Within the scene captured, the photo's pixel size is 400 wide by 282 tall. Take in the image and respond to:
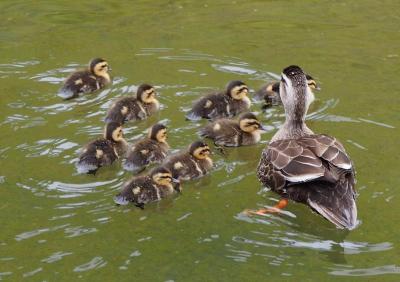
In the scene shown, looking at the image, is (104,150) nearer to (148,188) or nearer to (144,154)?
(144,154)

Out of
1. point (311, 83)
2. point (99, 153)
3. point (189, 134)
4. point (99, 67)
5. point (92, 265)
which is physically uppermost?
point (99, 67)

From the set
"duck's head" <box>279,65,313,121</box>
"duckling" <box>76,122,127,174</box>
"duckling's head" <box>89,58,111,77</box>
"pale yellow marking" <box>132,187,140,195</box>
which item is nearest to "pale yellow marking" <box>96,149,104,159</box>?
"duckling" <box>76,122,127,174</box>

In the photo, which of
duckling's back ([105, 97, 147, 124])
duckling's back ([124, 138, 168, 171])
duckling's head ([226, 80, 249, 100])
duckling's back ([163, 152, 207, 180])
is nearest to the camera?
duckling's back ([163, 152, 207, 180])

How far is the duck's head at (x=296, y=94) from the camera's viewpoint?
5992 millimetres

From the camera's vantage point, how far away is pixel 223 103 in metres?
6.88

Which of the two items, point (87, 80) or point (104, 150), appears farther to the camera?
point (87, 80)

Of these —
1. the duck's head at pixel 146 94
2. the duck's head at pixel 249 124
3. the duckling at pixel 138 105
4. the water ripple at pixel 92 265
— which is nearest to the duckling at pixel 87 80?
the duckling at pixel 138 105

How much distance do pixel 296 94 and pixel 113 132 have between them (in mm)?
1333

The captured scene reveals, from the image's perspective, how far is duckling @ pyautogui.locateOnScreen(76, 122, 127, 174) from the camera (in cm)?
583

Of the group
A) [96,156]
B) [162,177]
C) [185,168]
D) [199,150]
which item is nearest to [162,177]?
[162,177]

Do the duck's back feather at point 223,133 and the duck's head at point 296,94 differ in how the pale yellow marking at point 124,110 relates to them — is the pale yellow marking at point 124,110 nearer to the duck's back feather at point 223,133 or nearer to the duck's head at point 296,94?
the duck's back feather at point 223,133

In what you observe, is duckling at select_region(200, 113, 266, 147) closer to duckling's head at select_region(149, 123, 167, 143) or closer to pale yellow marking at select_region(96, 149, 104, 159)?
duckling's head at select_region(149, 123, 167, 143)

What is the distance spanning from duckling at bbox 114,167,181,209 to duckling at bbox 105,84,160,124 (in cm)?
118

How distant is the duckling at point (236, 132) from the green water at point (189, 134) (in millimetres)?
97
